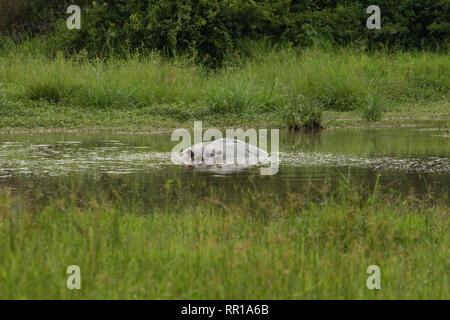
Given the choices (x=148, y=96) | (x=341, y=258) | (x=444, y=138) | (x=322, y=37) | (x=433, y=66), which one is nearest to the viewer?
(x=341, y=258)

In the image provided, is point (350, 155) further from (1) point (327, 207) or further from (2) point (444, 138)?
(1) point (327, 207)

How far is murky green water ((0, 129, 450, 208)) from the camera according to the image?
8.89 meters

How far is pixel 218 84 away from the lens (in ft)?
66.5

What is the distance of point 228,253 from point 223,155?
19.7 feet

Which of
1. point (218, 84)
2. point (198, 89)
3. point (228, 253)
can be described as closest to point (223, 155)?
point (228, 253)

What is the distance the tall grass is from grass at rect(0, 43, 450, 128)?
2cm

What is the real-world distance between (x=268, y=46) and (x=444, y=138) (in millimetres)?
13849

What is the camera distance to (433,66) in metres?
23.8

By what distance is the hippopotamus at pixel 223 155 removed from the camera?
11.1 metres
